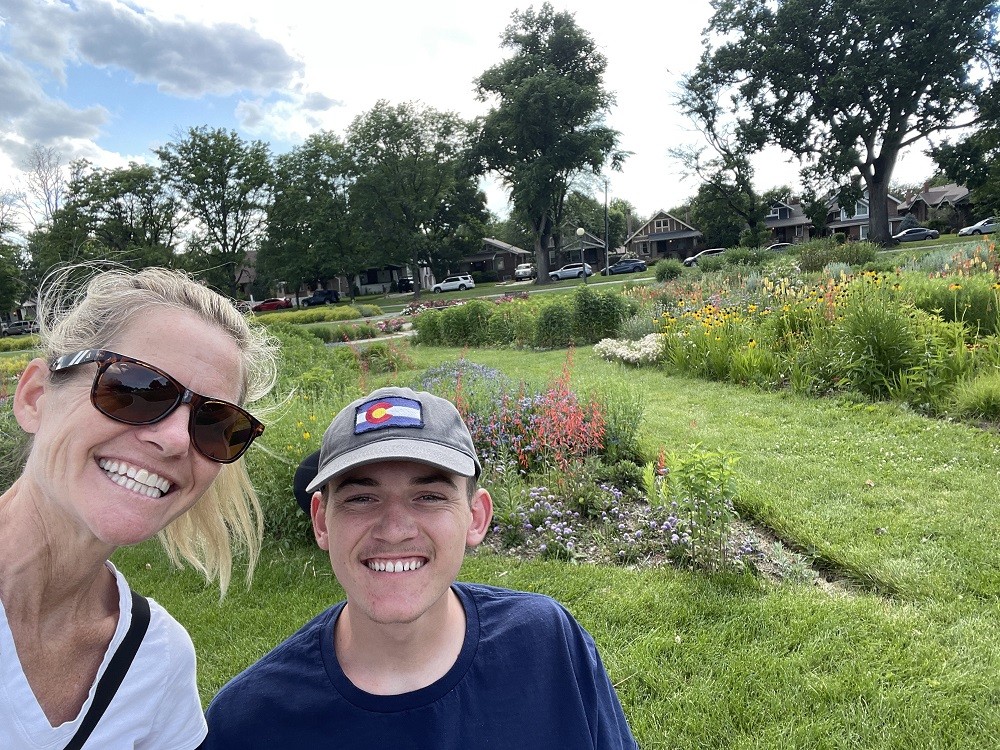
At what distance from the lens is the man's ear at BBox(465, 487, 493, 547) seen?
169 centimetres

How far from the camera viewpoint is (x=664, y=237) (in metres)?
78.9

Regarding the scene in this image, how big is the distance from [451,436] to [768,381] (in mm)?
8029

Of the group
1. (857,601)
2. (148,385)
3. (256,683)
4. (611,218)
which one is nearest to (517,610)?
(256,683)

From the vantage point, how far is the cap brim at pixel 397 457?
138 cm

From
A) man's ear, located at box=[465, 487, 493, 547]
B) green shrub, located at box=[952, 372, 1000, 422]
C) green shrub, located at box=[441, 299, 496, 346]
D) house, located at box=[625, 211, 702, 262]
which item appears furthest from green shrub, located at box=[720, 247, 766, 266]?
house, located at box=[625, 211, 702, 262]

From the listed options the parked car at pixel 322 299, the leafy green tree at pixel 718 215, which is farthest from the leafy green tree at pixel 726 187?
the parked car at pixel 322 299

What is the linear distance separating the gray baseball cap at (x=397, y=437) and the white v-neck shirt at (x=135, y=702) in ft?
1.42

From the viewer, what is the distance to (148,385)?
1.36 meters

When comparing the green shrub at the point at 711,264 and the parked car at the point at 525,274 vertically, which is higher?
the parked car at the point at 525,274

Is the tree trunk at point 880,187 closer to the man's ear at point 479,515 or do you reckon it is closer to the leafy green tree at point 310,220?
the leafy green tree at point 310,220

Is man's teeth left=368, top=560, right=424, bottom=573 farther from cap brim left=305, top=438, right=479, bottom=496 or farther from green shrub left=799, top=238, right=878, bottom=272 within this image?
green shrub left=799, top=238, right=878, bottom=272

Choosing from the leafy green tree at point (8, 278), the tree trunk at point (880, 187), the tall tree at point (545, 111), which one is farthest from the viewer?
the tall tree at point (545, 111)

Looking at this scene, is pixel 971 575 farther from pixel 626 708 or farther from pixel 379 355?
pixel 379 355

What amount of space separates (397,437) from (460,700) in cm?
59
